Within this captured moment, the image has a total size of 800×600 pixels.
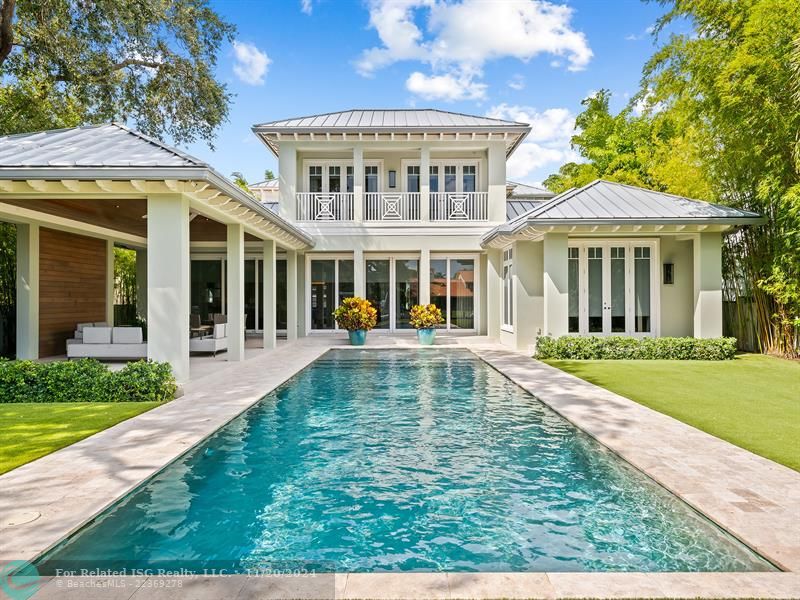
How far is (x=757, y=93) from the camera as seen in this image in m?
10.5

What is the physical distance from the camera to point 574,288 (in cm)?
1376

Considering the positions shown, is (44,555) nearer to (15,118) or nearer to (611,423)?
(611,423)

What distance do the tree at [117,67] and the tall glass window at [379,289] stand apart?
757cm

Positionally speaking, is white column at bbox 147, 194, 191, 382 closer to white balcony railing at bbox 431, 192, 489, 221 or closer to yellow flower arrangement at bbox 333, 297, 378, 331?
yellow flower arrangement at bbox 333, 297, 378, 331

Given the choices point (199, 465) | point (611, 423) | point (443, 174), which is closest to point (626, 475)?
point (611, 423)

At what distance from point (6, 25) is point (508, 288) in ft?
47.8

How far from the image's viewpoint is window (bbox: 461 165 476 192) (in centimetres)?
1917

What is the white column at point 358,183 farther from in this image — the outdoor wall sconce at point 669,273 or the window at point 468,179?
the outdoor wall sconce at point 669,273

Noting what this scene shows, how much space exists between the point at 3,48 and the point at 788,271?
19.5 meters

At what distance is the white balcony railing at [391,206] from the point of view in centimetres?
1850

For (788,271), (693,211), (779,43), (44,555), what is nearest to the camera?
(44,555)

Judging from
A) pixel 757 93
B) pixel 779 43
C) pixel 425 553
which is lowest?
pixel 425 553

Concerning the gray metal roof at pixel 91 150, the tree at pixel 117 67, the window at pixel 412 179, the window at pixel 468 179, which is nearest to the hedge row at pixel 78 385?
the gray metal roof at pixel 91 150

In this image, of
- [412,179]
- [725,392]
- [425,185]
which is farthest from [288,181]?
[725,392]
